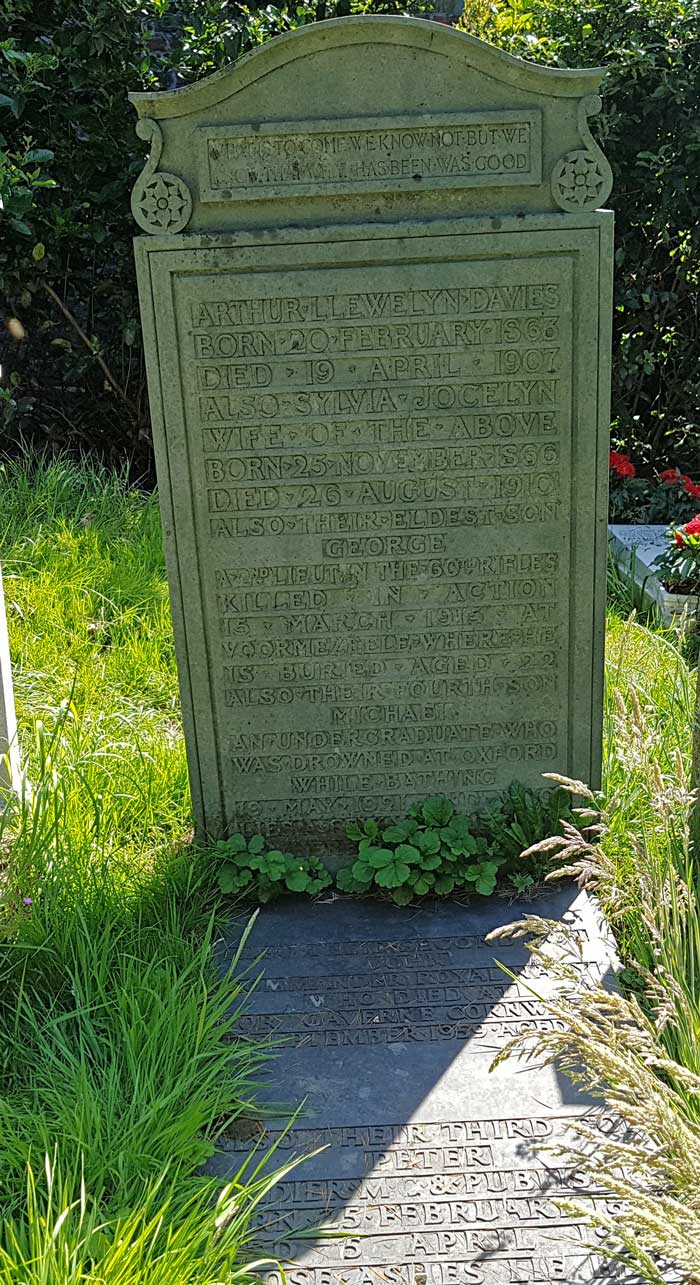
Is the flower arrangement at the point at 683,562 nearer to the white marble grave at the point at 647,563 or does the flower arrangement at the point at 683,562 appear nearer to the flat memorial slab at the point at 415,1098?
the white marble grave at the point at 647,563

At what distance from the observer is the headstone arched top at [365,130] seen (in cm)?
278

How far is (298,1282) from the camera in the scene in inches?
80.4

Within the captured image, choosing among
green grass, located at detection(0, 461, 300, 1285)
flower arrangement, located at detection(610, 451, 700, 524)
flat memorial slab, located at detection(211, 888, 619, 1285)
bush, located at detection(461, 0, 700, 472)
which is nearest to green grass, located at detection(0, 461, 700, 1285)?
green grass, located at detection(0, 461, 300, 1285)

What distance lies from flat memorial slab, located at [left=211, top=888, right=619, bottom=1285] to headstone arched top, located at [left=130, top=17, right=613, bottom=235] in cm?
181

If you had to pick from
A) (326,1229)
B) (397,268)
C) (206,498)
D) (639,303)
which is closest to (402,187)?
(397,268)

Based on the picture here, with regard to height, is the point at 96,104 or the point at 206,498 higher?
the point at 96,104

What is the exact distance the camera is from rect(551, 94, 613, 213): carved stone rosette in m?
2.82

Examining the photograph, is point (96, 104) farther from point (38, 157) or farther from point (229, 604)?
point (229, 604)

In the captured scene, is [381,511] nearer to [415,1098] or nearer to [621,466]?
[415,1098]

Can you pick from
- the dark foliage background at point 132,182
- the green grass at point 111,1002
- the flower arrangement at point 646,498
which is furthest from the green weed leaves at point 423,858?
the dark foliage background at point 132,182

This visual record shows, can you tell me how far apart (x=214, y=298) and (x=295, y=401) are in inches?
12.6

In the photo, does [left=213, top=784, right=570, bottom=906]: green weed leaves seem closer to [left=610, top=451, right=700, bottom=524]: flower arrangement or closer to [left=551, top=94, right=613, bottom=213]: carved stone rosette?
[left=551, top=94, right=613, bottom=213]: carved stone rosette

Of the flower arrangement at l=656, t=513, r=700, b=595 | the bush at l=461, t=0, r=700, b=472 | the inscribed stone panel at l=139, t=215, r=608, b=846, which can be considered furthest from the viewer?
the bush at l=461, t=0, r=700, b=472

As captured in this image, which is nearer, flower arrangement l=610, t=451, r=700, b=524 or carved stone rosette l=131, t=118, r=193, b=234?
carved stone rosette l=131, t=118, r=193, b=234
